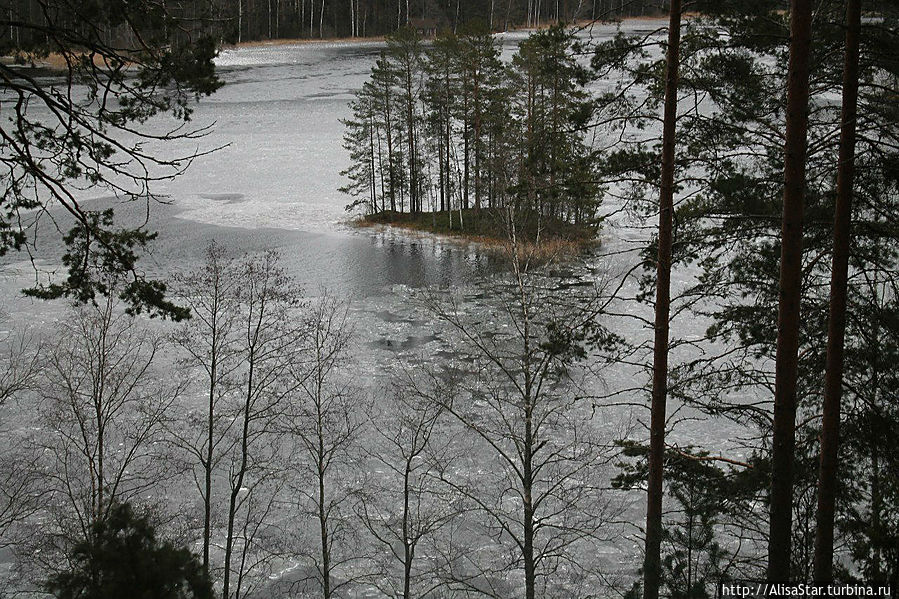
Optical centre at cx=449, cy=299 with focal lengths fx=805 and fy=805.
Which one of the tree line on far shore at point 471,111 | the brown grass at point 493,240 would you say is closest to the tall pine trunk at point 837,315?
the brown grass at point 493,240

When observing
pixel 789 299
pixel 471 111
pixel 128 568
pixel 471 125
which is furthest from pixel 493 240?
pixel 128 568

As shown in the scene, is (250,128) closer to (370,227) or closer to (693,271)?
(370,227)

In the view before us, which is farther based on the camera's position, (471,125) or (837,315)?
(471,125)

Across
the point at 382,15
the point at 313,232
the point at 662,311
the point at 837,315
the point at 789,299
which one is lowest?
the point at 313,232

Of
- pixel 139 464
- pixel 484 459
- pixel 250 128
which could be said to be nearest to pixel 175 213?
pixel 250 128

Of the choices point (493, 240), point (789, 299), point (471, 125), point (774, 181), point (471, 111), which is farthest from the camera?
point (471, 111)

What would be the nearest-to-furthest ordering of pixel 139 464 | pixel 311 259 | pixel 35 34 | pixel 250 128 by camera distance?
1. pixel 35 34
2. pixel 139 464
3. pixel 311 259
4. pixel 250 128

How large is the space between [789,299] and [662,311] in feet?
5.74

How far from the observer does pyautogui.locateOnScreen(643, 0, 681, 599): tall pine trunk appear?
737 cm

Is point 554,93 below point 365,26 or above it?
below

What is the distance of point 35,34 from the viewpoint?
18.0 ft

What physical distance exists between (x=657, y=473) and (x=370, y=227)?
103 ft

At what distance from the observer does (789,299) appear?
241 inches

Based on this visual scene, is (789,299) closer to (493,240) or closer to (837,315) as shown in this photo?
(837,315)
